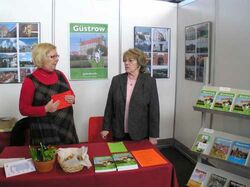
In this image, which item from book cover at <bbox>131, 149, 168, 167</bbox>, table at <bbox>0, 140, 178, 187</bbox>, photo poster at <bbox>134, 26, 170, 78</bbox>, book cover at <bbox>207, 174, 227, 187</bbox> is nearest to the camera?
table at <bbox>0, 140, 178, 187</bbox>

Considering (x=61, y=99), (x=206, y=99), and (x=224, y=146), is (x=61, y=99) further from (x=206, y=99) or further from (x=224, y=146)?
(x=224, y=146)

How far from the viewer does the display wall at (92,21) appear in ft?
11.1

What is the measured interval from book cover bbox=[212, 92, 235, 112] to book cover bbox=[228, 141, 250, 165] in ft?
1.12

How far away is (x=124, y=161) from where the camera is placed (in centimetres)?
174

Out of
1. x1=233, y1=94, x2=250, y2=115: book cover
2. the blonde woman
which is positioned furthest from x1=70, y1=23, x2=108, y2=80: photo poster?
x1=233, y1=94, x2=250, y2=115: book cover

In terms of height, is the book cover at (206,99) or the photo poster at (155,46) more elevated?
the photo poster at (155,46)

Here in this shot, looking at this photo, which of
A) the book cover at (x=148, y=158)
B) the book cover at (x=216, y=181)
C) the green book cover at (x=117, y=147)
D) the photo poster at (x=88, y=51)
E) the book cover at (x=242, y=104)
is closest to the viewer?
the book cover at (x=148, y=158)

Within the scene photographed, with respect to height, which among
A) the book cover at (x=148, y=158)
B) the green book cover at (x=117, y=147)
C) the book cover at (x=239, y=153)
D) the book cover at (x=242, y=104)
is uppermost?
the book cover at (x=242, y=104)

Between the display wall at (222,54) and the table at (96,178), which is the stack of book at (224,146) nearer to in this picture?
the display wall at (222,54)

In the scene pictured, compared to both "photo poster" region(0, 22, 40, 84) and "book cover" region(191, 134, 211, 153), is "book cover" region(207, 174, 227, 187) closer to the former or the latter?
"book cover" region(191, 134, 211, 153)

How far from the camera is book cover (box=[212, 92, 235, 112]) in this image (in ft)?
7.95

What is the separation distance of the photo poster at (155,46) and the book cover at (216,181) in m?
1.81

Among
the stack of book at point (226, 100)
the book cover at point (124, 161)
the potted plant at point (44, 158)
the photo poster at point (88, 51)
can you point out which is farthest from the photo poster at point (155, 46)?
the potted plant at point (44, 158)

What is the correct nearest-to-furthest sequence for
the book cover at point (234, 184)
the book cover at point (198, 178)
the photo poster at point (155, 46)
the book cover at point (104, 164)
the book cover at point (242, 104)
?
the book cover at point (104, 164)
the book cover at point (242, 104)
the book cover at point (234, 184)
the book cover at point (198, 178)
the photo poster at point (155, 46)
